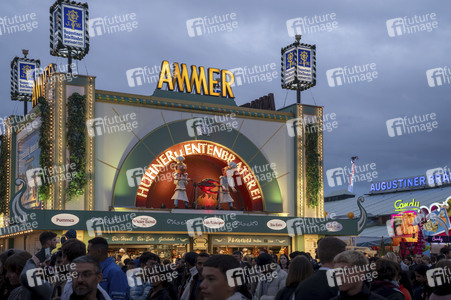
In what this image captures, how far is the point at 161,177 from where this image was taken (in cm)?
2961

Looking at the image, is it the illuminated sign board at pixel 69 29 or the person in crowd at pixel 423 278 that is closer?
the person in crowd at pixel 423 278

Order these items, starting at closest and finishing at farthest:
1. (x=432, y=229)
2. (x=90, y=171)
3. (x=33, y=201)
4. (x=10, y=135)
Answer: (x=90, y=171) → (x=33, y=201) → (x=10, y=135) → (x=432, y=229)

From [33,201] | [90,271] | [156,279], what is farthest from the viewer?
[33,201]

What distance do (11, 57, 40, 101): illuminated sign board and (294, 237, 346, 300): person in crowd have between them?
34.3 meters

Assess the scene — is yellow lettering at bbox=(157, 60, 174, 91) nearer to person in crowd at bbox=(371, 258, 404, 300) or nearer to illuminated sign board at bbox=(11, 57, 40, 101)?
illuminated sign board at bbox=(11, 57, 40, 101)

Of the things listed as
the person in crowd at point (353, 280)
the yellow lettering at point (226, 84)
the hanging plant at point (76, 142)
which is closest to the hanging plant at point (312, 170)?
the yellow lettering at point (226, 84)

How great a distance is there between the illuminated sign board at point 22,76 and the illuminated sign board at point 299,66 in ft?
53.0

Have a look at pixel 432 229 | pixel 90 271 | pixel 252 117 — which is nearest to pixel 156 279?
pixel 90 271

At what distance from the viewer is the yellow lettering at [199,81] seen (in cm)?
3077

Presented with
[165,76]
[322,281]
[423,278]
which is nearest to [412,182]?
[165,76]

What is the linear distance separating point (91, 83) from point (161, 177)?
19.1 feet

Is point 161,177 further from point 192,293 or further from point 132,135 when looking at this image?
point 192,293

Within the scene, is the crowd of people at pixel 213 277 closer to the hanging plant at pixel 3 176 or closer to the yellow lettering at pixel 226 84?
the yellow lettering at pixel 226 84

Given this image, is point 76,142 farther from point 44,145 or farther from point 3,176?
point 3,176
